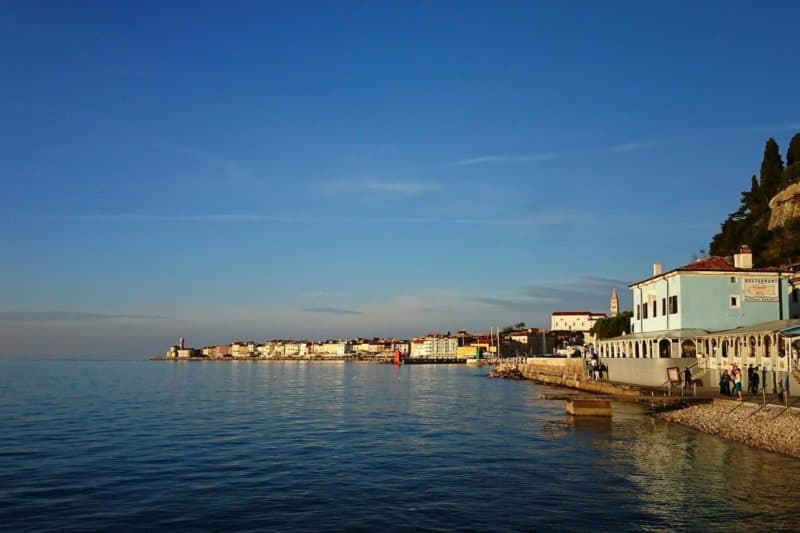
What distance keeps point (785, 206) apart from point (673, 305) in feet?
162

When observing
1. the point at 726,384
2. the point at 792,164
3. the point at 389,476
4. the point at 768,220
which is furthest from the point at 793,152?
the point at 389,476

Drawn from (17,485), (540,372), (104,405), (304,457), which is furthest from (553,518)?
(540,372)

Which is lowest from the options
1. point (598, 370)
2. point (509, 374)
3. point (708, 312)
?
point (509, 374)

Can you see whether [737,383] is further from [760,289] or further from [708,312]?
[760,289]

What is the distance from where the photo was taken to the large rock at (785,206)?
86938 mm

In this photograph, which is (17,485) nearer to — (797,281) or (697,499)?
(697,499)

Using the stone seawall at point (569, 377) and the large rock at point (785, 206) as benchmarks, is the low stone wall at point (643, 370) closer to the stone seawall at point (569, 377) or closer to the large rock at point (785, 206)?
the stone seawall at point (569, 377)

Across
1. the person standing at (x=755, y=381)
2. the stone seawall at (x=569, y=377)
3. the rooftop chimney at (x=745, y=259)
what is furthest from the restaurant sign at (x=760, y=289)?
the person standing at (x=755, y=381)

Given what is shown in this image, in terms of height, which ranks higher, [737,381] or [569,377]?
[737,381]

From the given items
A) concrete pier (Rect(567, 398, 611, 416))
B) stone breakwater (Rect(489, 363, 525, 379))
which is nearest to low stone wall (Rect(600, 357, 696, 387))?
concrete pier (Rect(567, 398, 611, 416))

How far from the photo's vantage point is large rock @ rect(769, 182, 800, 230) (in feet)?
285

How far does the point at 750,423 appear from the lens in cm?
2922

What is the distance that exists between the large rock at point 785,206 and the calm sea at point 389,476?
60765 millimetres

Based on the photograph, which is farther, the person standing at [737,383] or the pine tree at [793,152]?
the pine tree at [793,152]
